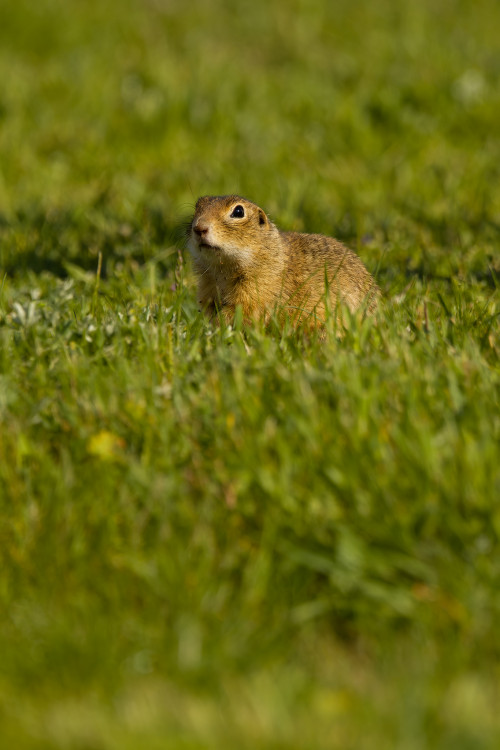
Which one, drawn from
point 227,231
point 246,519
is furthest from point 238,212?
point 246,519

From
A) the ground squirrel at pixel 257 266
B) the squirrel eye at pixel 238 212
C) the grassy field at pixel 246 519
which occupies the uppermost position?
the squirrel eye at pixel 238 212

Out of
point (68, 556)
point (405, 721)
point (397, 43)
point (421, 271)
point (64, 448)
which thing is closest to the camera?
point (405, 721)

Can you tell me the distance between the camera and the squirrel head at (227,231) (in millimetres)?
4684

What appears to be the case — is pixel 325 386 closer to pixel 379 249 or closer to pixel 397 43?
pixel 379 249

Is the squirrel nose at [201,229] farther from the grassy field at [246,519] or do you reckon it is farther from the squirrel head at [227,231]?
the grassy field at [246,519]

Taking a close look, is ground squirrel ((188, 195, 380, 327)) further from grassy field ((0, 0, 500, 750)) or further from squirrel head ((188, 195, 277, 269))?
grassy field ((0, 0, 500, 750))

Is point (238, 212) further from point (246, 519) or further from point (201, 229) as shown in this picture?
point (246, 519)

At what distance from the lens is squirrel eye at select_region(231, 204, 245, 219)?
490 cm

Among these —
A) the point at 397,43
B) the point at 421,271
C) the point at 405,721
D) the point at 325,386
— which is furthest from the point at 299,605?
the point at 397,43

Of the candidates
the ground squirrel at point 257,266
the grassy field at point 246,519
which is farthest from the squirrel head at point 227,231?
the grassy field at point 246,519

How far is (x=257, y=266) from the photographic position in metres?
4.80

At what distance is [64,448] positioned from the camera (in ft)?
10.5

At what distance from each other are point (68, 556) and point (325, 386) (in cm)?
102

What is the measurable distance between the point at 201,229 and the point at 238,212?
354 mm
